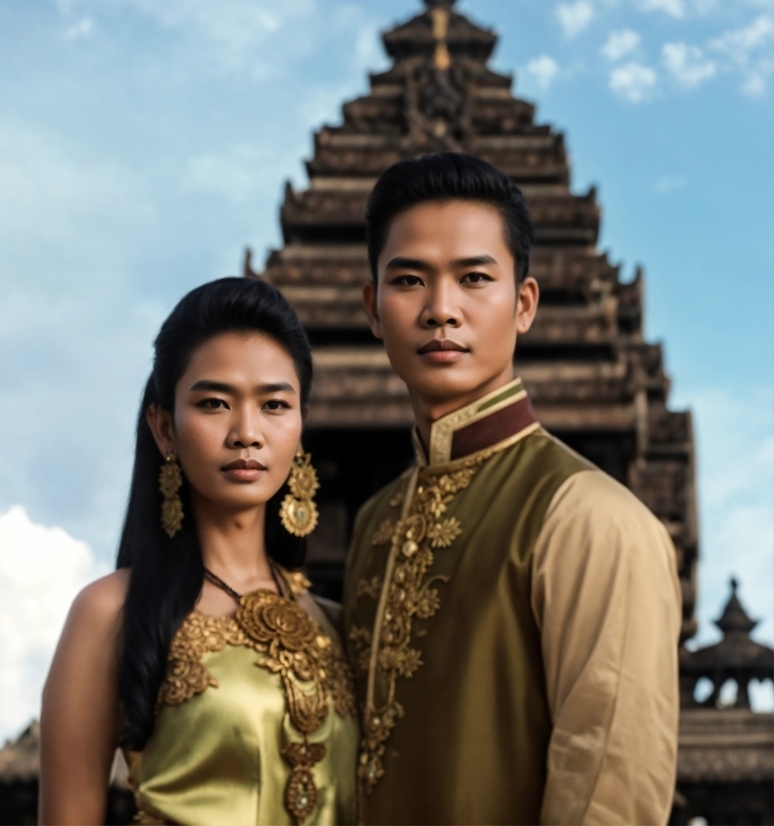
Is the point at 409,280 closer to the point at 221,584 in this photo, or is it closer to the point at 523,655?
the point at 221,584

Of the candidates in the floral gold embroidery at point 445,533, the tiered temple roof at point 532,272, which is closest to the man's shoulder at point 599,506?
the floral gold embroidery at point 445,533

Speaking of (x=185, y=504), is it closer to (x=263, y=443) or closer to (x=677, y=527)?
(x=263, y=443)

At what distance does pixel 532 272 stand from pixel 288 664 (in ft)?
41.7

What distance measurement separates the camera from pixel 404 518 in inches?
183

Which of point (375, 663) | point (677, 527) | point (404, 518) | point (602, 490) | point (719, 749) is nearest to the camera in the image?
point (602, 490)

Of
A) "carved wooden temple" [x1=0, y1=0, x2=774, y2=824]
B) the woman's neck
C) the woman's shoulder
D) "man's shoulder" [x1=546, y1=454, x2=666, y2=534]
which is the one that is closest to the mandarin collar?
"man's shoulder" [x1=546, y1=454, x2=666, y2=534]

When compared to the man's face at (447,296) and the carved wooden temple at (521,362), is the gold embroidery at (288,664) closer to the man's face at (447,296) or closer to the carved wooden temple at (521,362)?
the man's face at (447,296)

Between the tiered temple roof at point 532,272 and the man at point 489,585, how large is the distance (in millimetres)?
9341

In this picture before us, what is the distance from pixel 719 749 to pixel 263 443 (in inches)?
519

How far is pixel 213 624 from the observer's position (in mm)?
4191

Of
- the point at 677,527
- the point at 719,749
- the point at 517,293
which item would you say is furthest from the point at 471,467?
the point at 677,527

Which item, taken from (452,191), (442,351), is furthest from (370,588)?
(452,191)

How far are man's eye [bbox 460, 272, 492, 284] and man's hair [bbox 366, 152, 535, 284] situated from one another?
0.18 meters

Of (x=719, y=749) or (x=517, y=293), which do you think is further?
(x=719, y=749)
